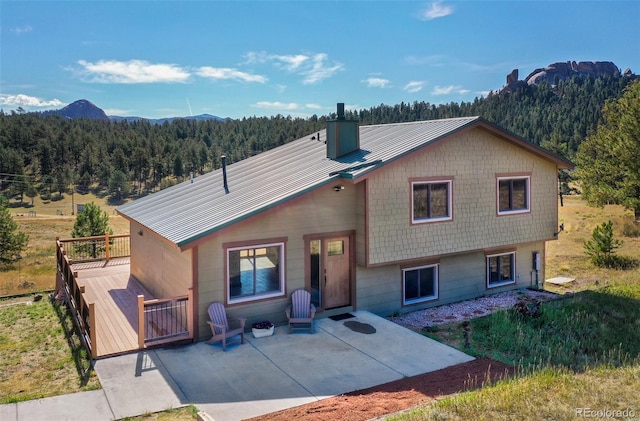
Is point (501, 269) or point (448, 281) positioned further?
point (501, 269)

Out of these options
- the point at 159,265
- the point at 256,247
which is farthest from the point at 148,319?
the point at 256,247

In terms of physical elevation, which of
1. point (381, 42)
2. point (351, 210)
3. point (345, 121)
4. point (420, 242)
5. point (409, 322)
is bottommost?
point (409, 322)

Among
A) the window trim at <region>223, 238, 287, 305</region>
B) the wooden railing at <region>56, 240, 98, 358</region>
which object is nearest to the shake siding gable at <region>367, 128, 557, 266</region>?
the window trim at <region>223, 238, 287, 305</region>

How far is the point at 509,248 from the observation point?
16.6 m

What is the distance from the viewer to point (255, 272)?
39.9 feet

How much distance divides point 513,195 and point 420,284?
4166mm

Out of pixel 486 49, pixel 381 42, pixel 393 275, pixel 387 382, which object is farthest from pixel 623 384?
pixel 486 49

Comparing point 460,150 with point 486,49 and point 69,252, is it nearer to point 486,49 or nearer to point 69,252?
point 69,252

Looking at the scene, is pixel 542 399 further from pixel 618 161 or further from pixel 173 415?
pixel 618 161

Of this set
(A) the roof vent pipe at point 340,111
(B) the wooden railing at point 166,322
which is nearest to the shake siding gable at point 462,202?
(A) the roof vent pipe at point 340,111

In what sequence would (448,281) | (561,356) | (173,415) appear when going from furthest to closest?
(448,281) → (561,356) → (173,415)

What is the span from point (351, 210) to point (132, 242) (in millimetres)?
8016

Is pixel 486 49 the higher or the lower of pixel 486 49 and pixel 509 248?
the higher

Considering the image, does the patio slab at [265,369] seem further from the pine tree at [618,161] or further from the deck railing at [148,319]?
the pine tree at [618,161]
